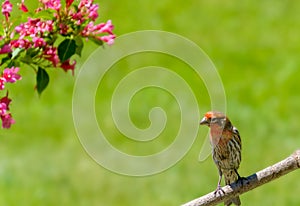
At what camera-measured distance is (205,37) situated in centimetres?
1395

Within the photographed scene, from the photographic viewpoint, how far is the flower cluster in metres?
3.77

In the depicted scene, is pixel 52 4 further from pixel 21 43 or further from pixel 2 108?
pixel 2 108

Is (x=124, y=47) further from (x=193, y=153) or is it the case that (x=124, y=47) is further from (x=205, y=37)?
(x=193, y=153)

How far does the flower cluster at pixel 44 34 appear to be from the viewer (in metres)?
3.77

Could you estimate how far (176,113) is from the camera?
11922 mm

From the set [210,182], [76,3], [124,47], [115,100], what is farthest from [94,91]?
[76,3]

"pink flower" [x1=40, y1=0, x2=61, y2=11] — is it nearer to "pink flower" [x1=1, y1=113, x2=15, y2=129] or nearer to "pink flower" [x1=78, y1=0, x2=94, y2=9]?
"pink flower" [x1=78, y1=0, x2=94, y2=9]

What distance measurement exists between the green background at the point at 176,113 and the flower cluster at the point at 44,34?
6.17 metres

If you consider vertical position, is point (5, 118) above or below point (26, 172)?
below

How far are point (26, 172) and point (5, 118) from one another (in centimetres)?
718

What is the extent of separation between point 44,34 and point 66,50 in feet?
0.48

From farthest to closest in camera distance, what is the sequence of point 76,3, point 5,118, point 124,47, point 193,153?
1. point 124,47
2. point 193,153
3. point 76,3
4. point 5,118

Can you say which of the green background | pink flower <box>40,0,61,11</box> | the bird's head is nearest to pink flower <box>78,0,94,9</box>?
pink flower <box>40,0,61,11</box>

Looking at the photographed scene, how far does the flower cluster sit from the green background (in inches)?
243
